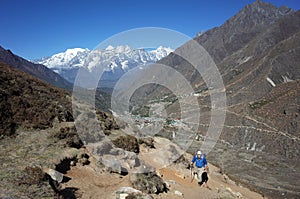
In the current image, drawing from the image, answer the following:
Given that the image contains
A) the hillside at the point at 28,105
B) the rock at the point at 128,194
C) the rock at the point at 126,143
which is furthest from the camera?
the rock at the point at 126,143

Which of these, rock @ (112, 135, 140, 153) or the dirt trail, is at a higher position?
rock @ (112, 135, 140, 153)

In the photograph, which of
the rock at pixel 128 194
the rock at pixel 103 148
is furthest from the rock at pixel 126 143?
the rock at pixel 128 194

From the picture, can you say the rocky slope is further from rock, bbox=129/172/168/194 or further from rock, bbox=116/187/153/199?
rock, bbox=116/187/153/199

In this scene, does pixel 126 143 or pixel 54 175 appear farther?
pixel 126 143

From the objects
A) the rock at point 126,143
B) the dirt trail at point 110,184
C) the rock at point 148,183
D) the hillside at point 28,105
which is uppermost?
the hillside at point 28,105

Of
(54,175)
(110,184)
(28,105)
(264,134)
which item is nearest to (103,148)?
(110,184)

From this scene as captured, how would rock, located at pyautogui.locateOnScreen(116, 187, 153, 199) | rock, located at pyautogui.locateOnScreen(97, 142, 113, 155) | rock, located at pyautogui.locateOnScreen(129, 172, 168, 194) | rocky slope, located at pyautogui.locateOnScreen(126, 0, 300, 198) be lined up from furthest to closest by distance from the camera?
rocky slope, located at pyautogui.locateOnScreen(126, 0, 300, 198)
rock, located at pyautogui.locateOnScreen(97, 142, 113, 155)
rock, located at pyautogui.locateOnScreen(129, 172, 168, 194)
rock, located at pyautogui.locateOnScreen(116, 187, 153, 199)

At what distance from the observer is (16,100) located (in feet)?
62.1

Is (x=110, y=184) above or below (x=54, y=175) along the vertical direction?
below

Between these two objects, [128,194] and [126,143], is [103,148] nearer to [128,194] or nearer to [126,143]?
[126,143]

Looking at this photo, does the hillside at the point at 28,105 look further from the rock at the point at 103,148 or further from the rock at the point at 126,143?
the rock at the point at 126,143

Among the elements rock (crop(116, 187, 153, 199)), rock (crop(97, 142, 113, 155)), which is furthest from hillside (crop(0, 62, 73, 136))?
rock (crop(116, 187, 153, 199))

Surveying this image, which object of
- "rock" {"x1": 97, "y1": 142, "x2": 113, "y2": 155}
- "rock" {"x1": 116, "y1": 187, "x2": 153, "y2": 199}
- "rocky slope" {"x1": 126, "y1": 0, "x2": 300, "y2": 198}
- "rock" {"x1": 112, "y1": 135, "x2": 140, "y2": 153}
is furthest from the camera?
"rocky slope" {"x1": 126, "y1": 0, "x2": 300, "y2": 198}

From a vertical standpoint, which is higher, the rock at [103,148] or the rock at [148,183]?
the rock at [103,148]
